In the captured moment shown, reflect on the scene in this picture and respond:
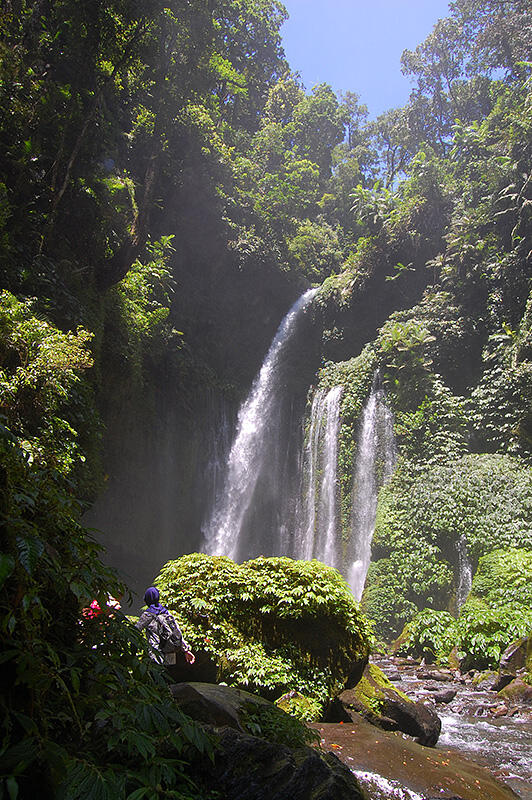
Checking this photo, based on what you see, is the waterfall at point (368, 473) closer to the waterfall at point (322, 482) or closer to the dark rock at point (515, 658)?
the waterfall at point (322, 482)

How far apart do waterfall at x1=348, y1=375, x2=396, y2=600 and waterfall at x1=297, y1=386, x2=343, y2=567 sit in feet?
2.80

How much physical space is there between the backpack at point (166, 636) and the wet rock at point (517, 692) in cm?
556

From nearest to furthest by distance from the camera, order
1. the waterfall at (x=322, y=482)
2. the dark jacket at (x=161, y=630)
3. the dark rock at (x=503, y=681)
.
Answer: the dark jacket at (x=161, y=630) < the dark rock at (x=503, y=681) < the waterfall at (x=322, y=482)

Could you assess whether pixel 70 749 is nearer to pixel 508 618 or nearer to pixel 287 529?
pixel 508 618

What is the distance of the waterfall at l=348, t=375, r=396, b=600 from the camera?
1558 centimetres

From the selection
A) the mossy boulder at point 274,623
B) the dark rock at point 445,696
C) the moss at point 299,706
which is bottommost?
the dark rock at point 445,696

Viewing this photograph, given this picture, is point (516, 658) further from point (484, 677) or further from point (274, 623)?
point (274, 623)

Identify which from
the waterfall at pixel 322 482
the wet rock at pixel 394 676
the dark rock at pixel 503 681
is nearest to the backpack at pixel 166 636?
the wet rock at pixel 394 676

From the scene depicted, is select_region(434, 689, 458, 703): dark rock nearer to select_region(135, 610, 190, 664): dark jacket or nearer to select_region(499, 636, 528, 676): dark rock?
select_region(499, 636, 528, 676): dark rock

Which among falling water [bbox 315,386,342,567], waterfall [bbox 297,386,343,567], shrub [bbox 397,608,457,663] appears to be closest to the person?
shrub [bbox 397,608,457,663]

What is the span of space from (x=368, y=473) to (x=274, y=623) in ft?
36.2

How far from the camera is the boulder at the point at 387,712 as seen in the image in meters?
5.50

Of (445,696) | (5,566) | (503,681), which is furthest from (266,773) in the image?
(503,681)

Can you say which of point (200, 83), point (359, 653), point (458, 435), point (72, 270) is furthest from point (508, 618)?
point (200, 83)
